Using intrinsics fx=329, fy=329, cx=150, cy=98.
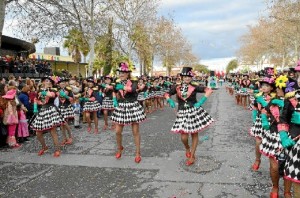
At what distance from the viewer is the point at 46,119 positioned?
7.54m

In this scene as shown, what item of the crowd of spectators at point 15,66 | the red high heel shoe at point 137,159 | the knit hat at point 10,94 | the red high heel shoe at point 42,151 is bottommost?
the red high heel shoe at point 42,151

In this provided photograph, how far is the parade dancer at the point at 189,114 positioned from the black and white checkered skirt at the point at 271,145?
191cm

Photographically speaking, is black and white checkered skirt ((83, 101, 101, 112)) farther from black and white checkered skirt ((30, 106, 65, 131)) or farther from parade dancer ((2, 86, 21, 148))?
black and white checkered skirt ((30, 106, 65, 131))

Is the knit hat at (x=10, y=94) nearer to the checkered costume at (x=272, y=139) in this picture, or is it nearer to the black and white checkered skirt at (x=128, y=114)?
the black and white checkered skirt at (x=128, y=114)

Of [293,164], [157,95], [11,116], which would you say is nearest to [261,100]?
[293,164]

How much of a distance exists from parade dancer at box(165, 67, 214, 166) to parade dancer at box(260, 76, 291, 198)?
6.22ft

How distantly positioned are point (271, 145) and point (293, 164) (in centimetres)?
111

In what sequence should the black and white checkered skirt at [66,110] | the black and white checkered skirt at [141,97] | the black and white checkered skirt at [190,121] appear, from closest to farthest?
1. the black and white checkered skirt at [190,121]
2. the black and white checkered skirt at [66,110]
3. the black and white checkered skirt at [141,97]

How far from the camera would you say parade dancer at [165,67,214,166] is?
Answer: 21.3 ft

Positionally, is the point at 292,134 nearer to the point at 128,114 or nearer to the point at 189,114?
the point at 189,114

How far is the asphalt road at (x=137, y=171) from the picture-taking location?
517 cm

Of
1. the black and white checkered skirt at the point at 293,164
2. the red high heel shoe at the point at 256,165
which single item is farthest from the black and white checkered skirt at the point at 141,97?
the black and white checkered skirt at the point at 293,164

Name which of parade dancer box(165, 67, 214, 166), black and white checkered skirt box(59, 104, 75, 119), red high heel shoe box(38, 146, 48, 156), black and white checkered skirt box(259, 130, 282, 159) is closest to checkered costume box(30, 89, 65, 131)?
red high heel shoe box(38, 146, 48, 156)

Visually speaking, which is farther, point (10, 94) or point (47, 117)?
point (10, 94)
